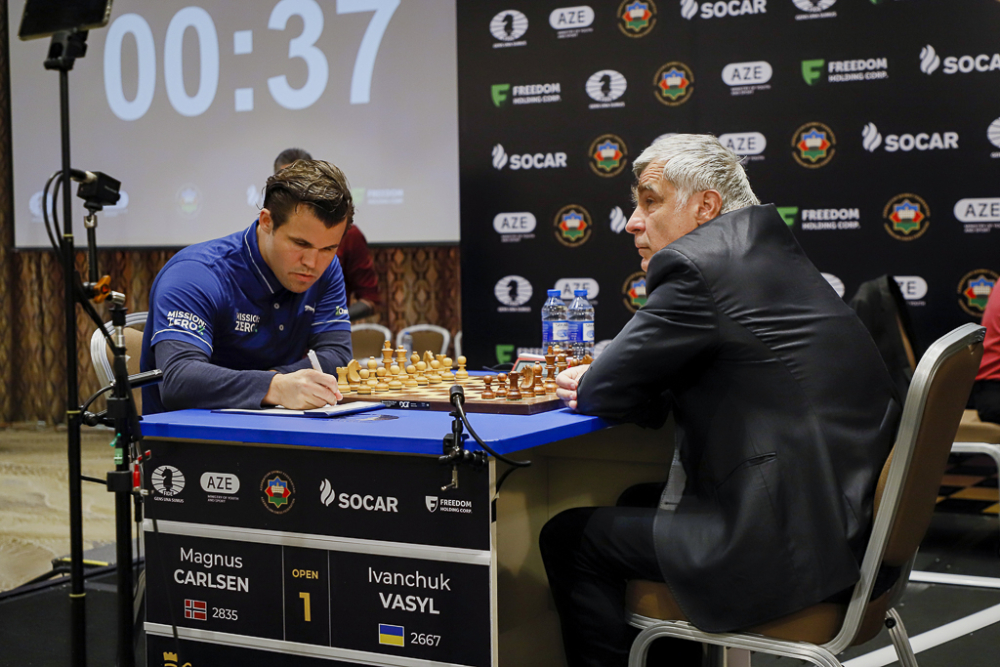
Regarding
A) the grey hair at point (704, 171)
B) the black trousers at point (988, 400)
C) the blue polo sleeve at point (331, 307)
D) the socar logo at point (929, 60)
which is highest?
the socar logo at point (929, 60)

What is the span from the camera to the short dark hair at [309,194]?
93.2 inches

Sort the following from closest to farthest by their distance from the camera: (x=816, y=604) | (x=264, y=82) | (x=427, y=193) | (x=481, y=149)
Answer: (x=816, y=604), (x=481, y=149), (x=427, y=193), (x=264, y=82)

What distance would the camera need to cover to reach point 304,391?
82.0 inches

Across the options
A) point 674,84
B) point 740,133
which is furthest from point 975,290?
point 674,84

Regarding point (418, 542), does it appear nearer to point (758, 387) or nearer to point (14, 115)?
point (758, 387)

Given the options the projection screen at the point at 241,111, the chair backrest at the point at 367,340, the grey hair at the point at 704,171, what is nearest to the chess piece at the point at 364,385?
the grey hair at the point at 704,171

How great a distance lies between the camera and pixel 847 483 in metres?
1.75

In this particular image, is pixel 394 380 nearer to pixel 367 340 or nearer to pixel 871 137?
pixel 367 340

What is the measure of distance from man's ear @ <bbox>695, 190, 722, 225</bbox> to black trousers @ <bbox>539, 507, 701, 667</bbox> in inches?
26.0

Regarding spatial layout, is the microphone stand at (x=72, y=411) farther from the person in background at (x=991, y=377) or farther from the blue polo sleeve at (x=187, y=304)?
the person in background at (x=991, y=377)

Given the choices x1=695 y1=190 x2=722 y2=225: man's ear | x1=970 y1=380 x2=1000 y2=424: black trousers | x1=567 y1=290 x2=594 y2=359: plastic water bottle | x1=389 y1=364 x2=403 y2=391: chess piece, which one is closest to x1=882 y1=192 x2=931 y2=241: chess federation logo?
x1=970 y1=380 x2=1000 y2=424: black trousers

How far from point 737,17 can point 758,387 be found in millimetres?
3484

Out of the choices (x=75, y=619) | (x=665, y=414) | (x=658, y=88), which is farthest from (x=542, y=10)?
(x=75, y=619)

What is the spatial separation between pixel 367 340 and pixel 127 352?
283 centimetres
